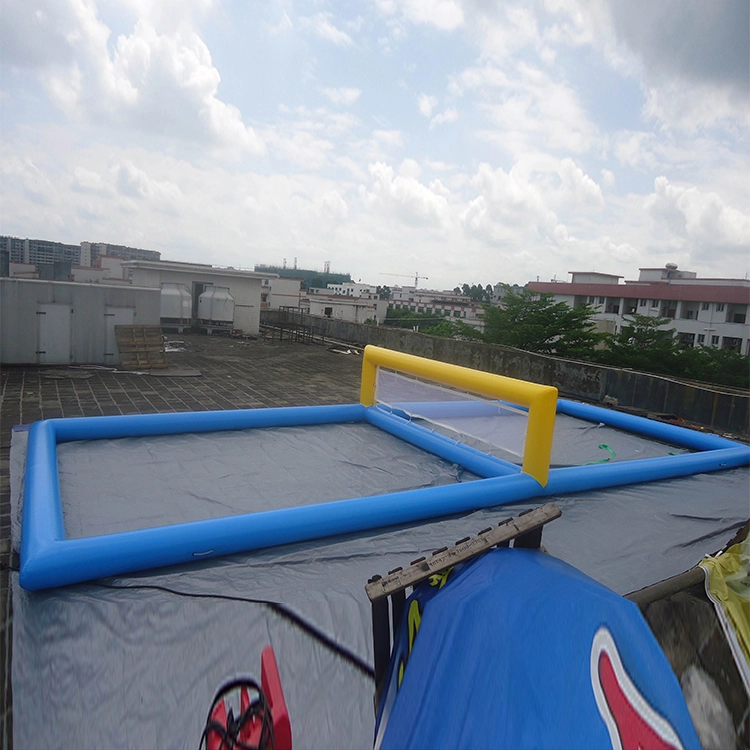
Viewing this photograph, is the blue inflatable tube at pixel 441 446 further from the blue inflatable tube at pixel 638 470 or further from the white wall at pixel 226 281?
the white wall at pixel 226 281

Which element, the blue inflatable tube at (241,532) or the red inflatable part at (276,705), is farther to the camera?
the blue inflatable tube at (241,532)

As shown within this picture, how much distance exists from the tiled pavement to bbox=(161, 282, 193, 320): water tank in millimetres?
4476

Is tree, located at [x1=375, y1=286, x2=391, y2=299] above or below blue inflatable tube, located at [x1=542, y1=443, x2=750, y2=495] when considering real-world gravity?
above

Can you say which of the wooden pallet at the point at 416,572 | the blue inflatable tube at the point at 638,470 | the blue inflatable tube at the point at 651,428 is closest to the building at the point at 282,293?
the blue inflatable tube at the point at 651,428

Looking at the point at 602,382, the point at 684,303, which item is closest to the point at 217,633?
the point at 602,382

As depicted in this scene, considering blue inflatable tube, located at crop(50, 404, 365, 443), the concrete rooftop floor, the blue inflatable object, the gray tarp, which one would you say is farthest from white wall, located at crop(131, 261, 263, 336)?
the blue inflatable object

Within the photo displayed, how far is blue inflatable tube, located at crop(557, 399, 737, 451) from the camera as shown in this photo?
7176 mm

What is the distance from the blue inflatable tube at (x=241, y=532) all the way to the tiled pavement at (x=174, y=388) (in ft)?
2.22

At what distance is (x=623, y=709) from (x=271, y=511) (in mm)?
2794

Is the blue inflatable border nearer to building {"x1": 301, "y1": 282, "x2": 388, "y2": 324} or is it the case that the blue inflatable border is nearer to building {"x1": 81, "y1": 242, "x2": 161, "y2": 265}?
building {"x1": 301, "y1": 282, "x2": 388, "y2": 324}

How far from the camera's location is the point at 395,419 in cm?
693

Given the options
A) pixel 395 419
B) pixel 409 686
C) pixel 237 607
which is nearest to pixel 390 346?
pixel 395 419

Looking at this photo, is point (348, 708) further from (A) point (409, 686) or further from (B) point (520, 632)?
(B) point (520, 632)

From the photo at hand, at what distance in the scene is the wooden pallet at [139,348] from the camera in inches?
479
